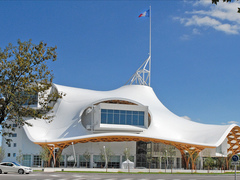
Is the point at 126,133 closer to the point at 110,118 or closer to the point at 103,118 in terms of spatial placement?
the point at 110,118

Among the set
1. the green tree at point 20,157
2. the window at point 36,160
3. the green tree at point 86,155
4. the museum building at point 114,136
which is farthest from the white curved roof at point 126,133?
the window at point 36,160

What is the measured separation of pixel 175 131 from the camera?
6225 cm

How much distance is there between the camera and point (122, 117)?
2379 inches

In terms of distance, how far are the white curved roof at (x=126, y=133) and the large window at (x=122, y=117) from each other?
→ 2190 millimetres

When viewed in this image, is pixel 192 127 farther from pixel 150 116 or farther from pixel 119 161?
pixel 119 161

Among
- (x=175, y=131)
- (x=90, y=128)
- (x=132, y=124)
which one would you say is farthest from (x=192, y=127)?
(x=90, y=128)

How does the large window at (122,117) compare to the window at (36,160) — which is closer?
the large window at (122,117)

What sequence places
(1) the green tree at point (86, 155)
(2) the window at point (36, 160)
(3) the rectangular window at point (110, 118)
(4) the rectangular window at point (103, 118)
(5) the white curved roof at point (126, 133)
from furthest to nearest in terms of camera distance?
(2) the window at point (36, 160)
(3) the rectangular window at point (110, 118)
(4) the rectangular window at point (103, 118)
(1) the green tree at point (86, 155)
(5) the white curved roof at point (126, 133)

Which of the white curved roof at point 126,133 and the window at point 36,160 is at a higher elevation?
the white curved roof at point 126,133

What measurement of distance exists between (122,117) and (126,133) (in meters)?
5.57

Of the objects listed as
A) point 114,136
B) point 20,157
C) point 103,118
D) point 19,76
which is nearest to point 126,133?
point 114,136

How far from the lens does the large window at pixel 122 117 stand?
195ft

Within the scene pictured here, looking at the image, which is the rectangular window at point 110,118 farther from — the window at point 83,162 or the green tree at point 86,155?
the window at point 83,162

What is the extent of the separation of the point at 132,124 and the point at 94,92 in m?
14.0
